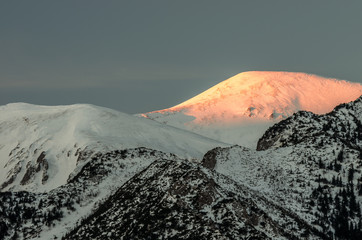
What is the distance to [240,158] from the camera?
8175 centimetres

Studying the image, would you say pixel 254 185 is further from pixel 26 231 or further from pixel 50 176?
pixel 50 176

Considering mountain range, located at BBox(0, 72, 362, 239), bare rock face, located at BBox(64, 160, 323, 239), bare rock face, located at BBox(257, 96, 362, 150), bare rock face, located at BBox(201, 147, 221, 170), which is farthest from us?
bare rock face, located at BBox(257, 96, 362, 150)

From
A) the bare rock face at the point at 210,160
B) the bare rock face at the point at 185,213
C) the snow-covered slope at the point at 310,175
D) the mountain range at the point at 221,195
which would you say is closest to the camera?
the bare rock face at the point at 185,213

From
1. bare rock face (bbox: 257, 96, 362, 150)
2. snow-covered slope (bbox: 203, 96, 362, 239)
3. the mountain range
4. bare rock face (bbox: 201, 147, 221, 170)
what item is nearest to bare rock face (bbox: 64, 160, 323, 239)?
the mountain range

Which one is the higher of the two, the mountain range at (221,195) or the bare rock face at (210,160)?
the mountain range at (221,195)

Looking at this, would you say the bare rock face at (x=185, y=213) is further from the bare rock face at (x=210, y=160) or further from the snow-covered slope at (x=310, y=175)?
the bare rock face at (x=210, y=160)

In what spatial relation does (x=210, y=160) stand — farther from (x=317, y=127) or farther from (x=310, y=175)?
(x=317, y=127)

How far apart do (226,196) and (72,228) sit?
17.3 metres

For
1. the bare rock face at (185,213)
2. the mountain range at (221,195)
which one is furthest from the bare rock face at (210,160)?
the bare rock face at (185,213)

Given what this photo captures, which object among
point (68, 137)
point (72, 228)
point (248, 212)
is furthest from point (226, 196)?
point (68, 137)

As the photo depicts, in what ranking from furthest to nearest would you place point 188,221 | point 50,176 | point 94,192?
1. point 50,176
2. point 94,192
3. point 188,221

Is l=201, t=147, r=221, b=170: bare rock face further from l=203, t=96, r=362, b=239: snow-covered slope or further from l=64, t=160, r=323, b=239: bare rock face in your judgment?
l=64, t=160, r=323, b=239: bare rock face

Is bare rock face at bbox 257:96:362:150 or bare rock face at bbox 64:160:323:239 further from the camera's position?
bare rock face at bbox 257:96:362:150

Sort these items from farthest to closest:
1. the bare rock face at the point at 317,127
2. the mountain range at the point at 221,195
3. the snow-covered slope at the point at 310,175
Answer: the bare rock face at the point at 317,127
the snow-covered slope at the point at 310,175
the mountain range at the point at 221,195
